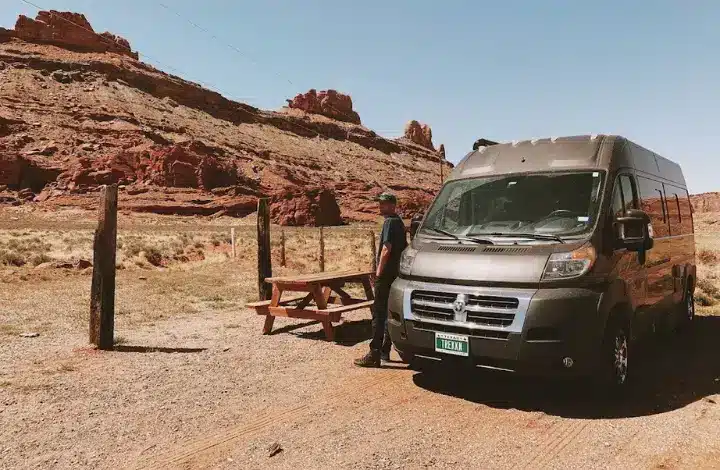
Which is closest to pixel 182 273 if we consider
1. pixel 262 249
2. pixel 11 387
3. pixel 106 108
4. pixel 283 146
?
pixel 262 249

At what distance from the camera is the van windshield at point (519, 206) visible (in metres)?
5.22

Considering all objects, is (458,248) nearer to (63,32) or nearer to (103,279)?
(103,279)

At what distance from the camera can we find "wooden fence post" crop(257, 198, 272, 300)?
10945 mm

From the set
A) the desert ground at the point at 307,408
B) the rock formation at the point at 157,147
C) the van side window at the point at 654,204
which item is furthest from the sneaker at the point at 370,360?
the rock formation at the point at 157,147

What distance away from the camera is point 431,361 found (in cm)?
521

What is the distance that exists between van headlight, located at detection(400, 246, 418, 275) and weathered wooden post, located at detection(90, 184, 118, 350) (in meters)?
4.18

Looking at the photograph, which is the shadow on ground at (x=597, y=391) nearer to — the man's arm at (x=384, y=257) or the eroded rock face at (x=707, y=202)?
the man's arm at (x=384, y=257)

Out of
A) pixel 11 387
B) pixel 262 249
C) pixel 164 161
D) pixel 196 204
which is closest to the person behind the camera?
pixel 11 387

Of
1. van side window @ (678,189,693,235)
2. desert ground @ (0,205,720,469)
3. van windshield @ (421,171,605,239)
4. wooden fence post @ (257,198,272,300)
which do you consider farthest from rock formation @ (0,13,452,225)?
van windshield @ (421,171,605,239)

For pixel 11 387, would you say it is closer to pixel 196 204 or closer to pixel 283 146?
pixel 196 204

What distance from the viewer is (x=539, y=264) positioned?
4.72m

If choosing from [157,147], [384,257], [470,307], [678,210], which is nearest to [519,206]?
[470,307]

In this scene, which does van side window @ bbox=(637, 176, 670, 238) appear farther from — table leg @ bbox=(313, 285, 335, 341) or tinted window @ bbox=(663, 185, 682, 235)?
table leg @ bbox=(313, 285, 335, 341)

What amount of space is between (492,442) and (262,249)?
789 cm
